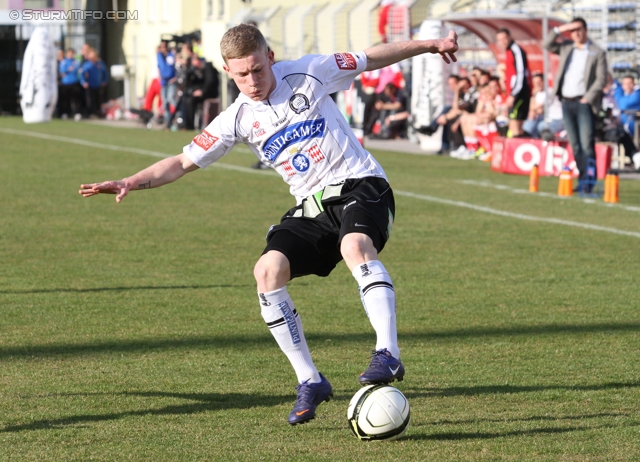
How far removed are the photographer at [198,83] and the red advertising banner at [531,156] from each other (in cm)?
1421

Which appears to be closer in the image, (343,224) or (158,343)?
(343,224)

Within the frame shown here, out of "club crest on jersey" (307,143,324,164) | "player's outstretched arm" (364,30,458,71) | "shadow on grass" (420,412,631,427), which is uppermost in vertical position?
"player's outstretched arm" (364,30,458,71)

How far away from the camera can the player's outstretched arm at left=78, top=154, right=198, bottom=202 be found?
5.30 metres

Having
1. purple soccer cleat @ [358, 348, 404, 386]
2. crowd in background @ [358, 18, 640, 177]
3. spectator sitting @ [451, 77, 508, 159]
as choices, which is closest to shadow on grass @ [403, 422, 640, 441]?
purple soccer cleat @ [358, 348, 404, 386]

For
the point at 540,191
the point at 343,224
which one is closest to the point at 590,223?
the point at 540,191

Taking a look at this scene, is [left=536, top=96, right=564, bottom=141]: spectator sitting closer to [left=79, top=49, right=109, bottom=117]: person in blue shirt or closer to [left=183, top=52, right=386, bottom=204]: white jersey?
[left=183, top=52, right=386, bottom=204]: white jersey

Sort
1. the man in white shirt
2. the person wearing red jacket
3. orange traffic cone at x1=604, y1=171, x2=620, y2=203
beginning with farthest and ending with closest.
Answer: the person wearing red jacket, the man in white shirt, orange traffic cone at x1=604, y1=171, x2=620, y2=203

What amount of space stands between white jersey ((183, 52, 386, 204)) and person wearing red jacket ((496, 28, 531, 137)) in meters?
13.2

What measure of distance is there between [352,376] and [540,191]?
10.2 metres

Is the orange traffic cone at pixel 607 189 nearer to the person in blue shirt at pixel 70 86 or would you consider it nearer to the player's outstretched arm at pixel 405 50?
the player's outstretched arm at pixel 405 50

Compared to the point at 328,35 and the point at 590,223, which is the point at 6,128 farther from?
the point at 590,223

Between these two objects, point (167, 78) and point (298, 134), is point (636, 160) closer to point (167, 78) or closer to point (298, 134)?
point (298, 134)

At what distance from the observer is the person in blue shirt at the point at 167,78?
33094 mm

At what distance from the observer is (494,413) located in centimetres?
522
